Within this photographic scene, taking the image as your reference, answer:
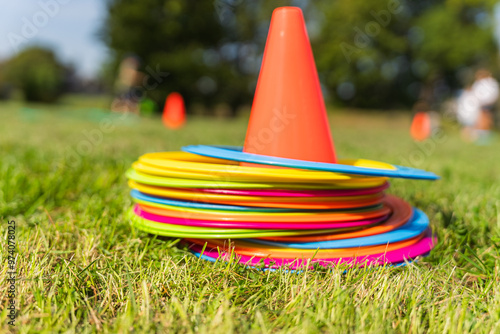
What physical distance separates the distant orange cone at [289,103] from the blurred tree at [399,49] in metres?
30.2

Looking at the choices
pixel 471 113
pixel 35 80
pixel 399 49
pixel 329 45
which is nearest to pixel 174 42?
pixel 35 80

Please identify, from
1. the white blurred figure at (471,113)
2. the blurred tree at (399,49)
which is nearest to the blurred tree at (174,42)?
the blurred tree at (399,49)

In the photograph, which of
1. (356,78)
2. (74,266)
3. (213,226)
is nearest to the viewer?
(74,266)

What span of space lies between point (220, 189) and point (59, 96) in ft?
98.6

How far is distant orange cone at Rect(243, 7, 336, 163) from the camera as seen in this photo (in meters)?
1.95

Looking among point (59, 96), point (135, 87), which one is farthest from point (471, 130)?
point (59, 96)

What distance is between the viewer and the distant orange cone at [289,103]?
1.95m

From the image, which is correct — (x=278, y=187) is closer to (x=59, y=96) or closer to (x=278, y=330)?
(x=278, y=330)

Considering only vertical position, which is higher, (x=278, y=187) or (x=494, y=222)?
(x=278, y=187)

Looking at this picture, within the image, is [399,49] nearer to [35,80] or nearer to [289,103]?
[35,80]

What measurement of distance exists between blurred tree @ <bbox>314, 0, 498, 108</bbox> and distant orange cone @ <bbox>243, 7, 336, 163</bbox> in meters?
→ 30.2

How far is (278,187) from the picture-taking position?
5.20ft

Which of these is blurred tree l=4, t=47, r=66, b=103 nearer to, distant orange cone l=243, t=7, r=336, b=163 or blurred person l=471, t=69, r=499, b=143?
blurred person l=471, t=69, r=499, b=143

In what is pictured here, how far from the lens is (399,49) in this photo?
109 ft
